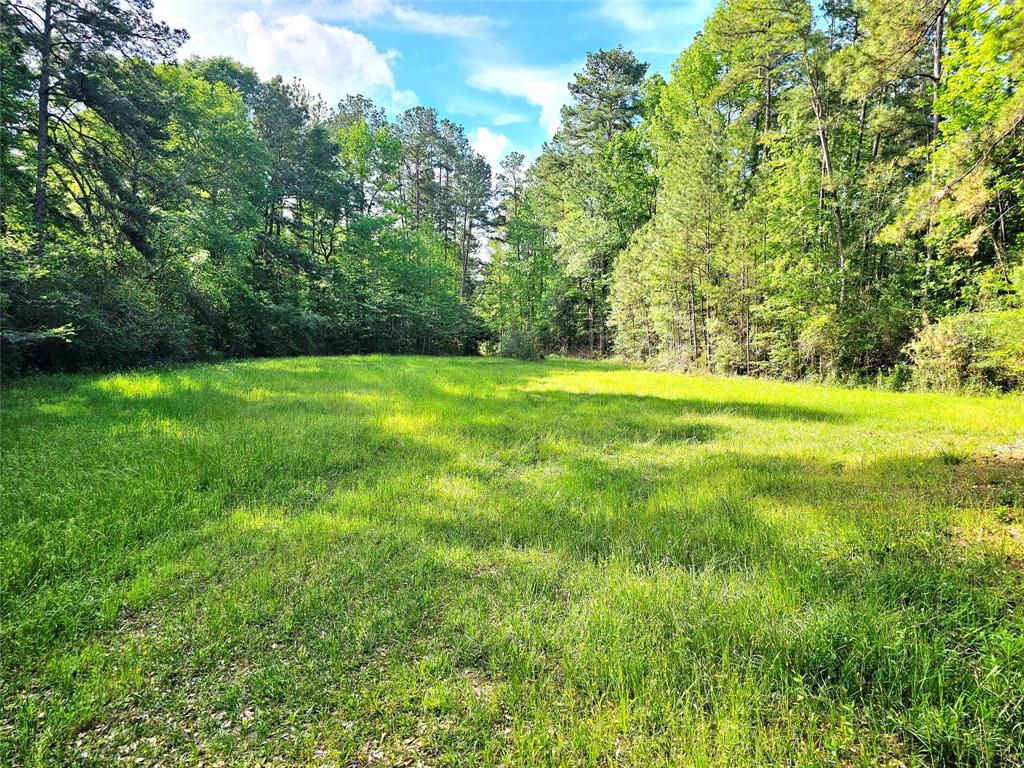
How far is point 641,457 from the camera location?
5.69 m

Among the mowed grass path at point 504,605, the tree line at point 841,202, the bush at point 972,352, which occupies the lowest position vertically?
the mowed grass path at point 504,605

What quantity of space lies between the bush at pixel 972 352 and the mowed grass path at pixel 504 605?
5.42 metres

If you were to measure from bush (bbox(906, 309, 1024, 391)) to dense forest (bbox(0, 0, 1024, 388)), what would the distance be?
61 millimetres

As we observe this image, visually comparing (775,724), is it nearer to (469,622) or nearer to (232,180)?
(469,622)

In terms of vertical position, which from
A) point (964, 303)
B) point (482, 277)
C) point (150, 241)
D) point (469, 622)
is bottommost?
point (469, 622)

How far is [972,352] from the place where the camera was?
34.0ft

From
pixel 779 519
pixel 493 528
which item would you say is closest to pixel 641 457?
pixel 779 519

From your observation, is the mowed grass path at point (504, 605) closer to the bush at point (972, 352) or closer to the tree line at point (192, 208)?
the bush at point (972, 352)

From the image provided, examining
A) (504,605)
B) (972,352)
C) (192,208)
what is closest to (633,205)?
(972,352)

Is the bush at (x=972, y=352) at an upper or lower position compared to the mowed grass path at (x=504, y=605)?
upper

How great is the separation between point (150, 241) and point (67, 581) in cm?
1499

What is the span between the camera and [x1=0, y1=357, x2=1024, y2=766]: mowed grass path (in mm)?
1705

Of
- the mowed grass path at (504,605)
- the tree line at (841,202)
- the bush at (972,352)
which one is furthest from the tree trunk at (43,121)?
the bush at (972,352)

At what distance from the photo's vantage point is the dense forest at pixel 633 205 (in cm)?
939
